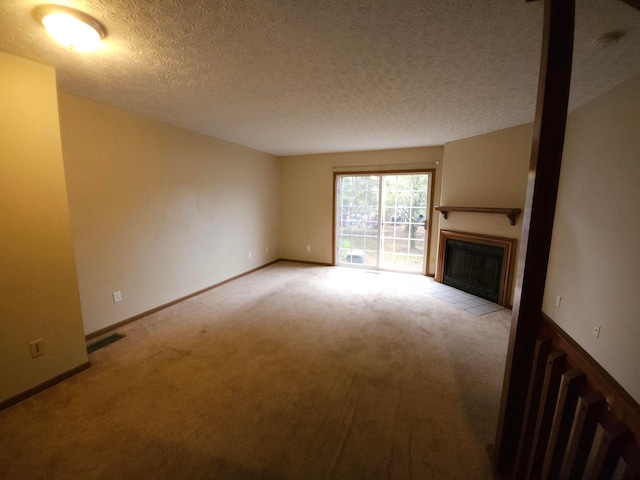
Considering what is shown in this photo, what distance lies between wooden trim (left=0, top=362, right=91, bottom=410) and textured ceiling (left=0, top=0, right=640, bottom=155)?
226 centimetres

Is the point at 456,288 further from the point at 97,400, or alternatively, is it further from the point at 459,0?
the point at 97,400

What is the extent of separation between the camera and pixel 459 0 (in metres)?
1.22

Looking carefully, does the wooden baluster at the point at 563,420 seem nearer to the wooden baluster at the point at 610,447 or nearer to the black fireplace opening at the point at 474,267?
the wooden baluster at the point at 610,447

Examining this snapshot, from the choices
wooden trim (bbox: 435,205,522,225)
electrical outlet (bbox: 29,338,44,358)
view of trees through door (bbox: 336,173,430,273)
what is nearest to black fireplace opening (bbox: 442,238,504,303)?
wooden trim (bbox: 435,205,522,225)

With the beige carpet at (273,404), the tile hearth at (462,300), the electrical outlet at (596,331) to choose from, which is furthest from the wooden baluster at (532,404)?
the tile hearth at (462,300)

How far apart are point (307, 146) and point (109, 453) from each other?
170 inches

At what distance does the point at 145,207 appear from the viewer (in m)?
2.99

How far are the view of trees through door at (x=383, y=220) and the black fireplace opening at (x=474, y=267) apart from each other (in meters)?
0.64

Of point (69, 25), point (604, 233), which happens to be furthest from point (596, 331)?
point (69, 25)

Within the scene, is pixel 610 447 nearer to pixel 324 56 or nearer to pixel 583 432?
pixel 583 432

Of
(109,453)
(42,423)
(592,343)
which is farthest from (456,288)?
(42,423)

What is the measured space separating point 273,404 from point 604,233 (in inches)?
111

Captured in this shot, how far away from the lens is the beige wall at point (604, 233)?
1778mm

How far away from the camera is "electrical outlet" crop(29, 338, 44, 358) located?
184 centimetres
